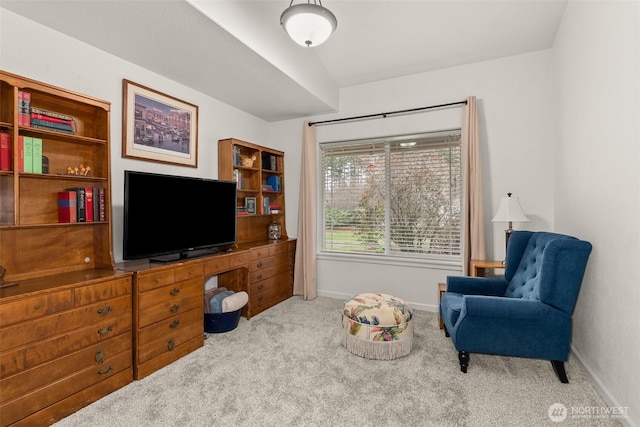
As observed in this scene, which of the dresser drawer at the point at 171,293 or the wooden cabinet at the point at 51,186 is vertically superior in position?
the wooden cabinet at the point at 51,186

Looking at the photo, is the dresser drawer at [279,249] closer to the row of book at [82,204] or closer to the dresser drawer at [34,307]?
the row of book at [82,204]

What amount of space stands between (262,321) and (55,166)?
2183 mm

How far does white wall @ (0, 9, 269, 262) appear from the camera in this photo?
203cm

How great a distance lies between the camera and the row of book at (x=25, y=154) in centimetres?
179

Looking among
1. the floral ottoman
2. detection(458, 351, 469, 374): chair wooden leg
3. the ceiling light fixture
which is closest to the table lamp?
detection(458, 351, 469, 374): chair wooden leg

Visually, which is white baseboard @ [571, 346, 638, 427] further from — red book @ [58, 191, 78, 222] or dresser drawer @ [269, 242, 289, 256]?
red book @ [58, 191, 78, 222]

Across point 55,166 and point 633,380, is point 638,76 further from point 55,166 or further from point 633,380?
point 55,166

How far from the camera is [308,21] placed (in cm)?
195

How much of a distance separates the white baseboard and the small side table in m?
0.85

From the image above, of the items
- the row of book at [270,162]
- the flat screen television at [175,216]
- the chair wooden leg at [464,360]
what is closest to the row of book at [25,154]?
the flat screen television at [175,216]

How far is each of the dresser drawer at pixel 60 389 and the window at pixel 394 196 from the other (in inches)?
105

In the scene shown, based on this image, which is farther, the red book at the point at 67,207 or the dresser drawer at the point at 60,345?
the red book at the point at 67,207

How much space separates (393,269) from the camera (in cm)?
381

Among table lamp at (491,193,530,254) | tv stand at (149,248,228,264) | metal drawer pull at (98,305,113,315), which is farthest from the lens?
table lamp at (491,193,530,254)
